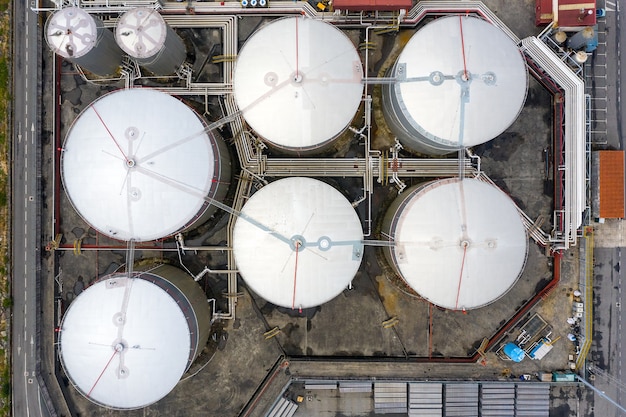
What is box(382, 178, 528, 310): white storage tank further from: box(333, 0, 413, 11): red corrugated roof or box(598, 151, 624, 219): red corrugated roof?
box(333, 0, 413, 11): red corrugated roof

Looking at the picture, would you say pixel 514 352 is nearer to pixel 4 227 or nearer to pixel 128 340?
pixel 128 340

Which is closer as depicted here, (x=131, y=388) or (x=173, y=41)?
(x=131, y=388)

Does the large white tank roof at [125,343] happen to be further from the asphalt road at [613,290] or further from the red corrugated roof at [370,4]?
the asphalt road at [613,290]

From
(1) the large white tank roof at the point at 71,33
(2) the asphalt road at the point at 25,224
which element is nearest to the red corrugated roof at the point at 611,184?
(1) the large white tank roof at the point at 71,33

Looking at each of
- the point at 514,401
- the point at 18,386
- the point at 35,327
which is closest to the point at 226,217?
the point at 35,327

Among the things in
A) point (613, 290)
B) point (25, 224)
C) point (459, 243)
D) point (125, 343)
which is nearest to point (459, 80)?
point (459, 243)

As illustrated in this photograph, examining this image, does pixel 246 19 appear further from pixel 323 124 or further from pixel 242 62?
pixel 323 124

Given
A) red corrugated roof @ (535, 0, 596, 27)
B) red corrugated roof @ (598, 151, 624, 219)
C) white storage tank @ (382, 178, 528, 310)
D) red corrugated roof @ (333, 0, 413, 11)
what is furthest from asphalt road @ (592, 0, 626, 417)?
red corrugated roof @ (333, 0, 413, 11)

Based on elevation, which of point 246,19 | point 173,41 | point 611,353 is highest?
point 246,19
